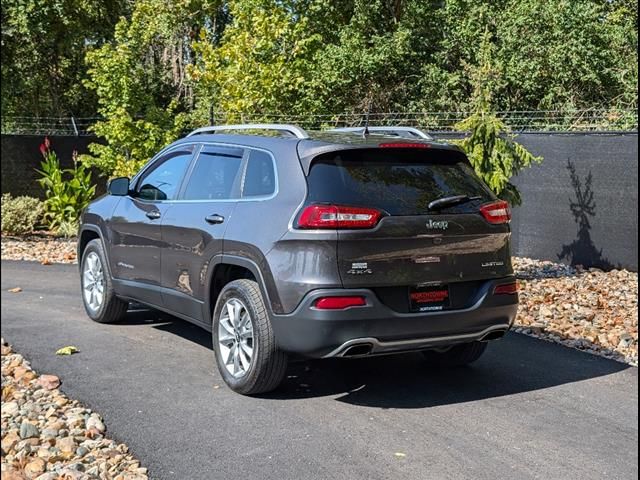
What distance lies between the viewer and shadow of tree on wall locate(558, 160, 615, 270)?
→ 1146cm

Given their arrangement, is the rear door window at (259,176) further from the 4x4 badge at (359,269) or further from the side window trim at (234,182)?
the 4x4 badge at (359,269)

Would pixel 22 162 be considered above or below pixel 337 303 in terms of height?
above

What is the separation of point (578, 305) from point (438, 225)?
14.0ft

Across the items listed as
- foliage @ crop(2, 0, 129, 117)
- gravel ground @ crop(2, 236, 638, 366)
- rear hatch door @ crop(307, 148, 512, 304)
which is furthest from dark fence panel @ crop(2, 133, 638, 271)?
foliage @ crop(2, 0, 129, 117)

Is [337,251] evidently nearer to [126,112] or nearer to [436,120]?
[436,120]

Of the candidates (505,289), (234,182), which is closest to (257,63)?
(234,182)

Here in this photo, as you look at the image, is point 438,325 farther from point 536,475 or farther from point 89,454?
point 89,454

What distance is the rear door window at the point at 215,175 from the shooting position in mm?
5934

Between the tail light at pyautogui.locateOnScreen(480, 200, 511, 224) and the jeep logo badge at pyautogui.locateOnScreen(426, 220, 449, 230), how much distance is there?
1.17 feet

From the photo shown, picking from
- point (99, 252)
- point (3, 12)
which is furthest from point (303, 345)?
point (3, 12)

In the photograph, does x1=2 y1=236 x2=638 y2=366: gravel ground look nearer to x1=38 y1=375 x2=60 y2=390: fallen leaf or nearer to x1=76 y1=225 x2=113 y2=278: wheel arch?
x1=76 y1=225 x2=113 y2=278: wheel arch

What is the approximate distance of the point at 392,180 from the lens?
5.33 meters

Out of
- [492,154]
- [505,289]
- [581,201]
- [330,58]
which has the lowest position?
[505,289]

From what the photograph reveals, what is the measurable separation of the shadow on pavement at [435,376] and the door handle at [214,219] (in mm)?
1225
